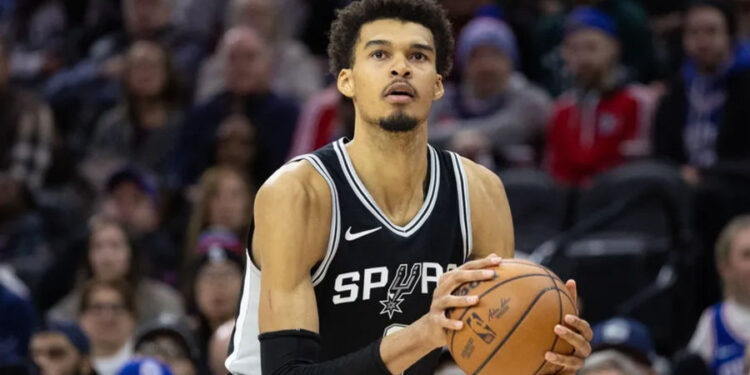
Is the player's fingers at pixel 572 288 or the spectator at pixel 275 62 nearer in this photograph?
the player's fingers at pixel 572 288

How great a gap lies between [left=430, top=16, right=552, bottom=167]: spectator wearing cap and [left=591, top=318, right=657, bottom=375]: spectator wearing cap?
2.28 m

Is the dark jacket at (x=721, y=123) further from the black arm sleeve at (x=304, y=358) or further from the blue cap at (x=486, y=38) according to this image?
the black arm sleeve at (x=304, y=358)

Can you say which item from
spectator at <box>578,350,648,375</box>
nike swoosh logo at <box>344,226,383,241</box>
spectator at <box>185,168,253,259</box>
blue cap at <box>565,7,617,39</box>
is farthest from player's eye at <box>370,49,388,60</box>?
blue cap at <box>565,7,617,39</box>

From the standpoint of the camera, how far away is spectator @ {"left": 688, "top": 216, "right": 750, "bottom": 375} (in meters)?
7.70

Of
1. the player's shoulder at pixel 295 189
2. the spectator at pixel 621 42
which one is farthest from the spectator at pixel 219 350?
the spectator at pixel 621 42

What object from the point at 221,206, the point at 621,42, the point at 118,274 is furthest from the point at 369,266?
the point at 621,42

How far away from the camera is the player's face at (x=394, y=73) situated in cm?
459

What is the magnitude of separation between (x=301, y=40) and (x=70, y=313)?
12.9 feet

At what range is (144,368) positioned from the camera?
687 centimetres

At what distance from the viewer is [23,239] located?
10.3 metres

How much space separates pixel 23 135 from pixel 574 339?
773 cm

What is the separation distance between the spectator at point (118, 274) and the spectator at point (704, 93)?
3401 mm

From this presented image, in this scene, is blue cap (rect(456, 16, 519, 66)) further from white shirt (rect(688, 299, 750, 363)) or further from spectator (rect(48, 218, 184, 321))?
white shirt (rect(688, 299, 750, 363))

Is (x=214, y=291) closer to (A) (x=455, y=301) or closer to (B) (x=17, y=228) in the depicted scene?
(B) (x=17, y=228)
